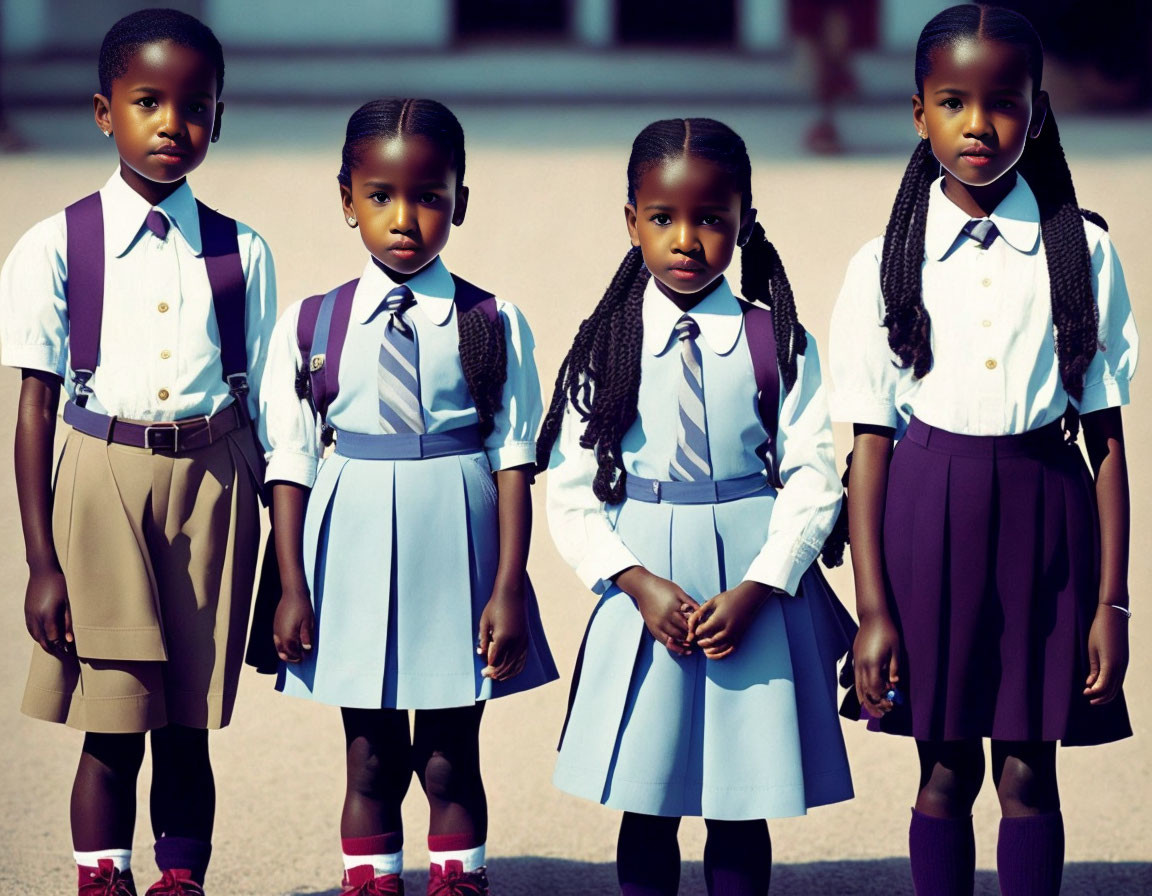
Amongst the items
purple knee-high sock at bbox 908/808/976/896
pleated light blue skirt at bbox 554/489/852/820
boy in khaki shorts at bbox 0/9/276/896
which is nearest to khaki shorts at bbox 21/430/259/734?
boy in khaki shorts at bbox 0/9/276/896

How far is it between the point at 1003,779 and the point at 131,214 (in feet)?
6.67

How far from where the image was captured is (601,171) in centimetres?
1196

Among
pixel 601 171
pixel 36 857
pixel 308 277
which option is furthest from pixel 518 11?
pixel 36 857

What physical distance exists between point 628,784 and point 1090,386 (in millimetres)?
1144

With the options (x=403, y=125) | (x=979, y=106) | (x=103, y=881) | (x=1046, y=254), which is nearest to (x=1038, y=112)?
(x=979, y=106)

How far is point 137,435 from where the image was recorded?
3.82 meters

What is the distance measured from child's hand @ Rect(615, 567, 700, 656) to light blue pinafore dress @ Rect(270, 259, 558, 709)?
32 centimetres

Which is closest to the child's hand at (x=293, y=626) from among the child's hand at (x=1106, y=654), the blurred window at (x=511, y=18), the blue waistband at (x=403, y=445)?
the blue waistband at (x=403, y=445)

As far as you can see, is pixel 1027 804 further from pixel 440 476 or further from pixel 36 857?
pixel 36 857

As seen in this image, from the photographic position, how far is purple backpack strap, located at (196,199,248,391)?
386 cm

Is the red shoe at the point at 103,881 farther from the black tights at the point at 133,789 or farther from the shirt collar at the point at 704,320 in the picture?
the shirt collar at the point at 704,320

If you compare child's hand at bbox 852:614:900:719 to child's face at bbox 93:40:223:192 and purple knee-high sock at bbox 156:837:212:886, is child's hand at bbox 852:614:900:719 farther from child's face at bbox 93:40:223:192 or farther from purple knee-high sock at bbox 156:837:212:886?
child's face at bbox 93:40:223:192

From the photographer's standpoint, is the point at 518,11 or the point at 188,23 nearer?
the point at 188,23

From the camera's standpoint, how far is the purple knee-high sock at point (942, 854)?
3.73m
